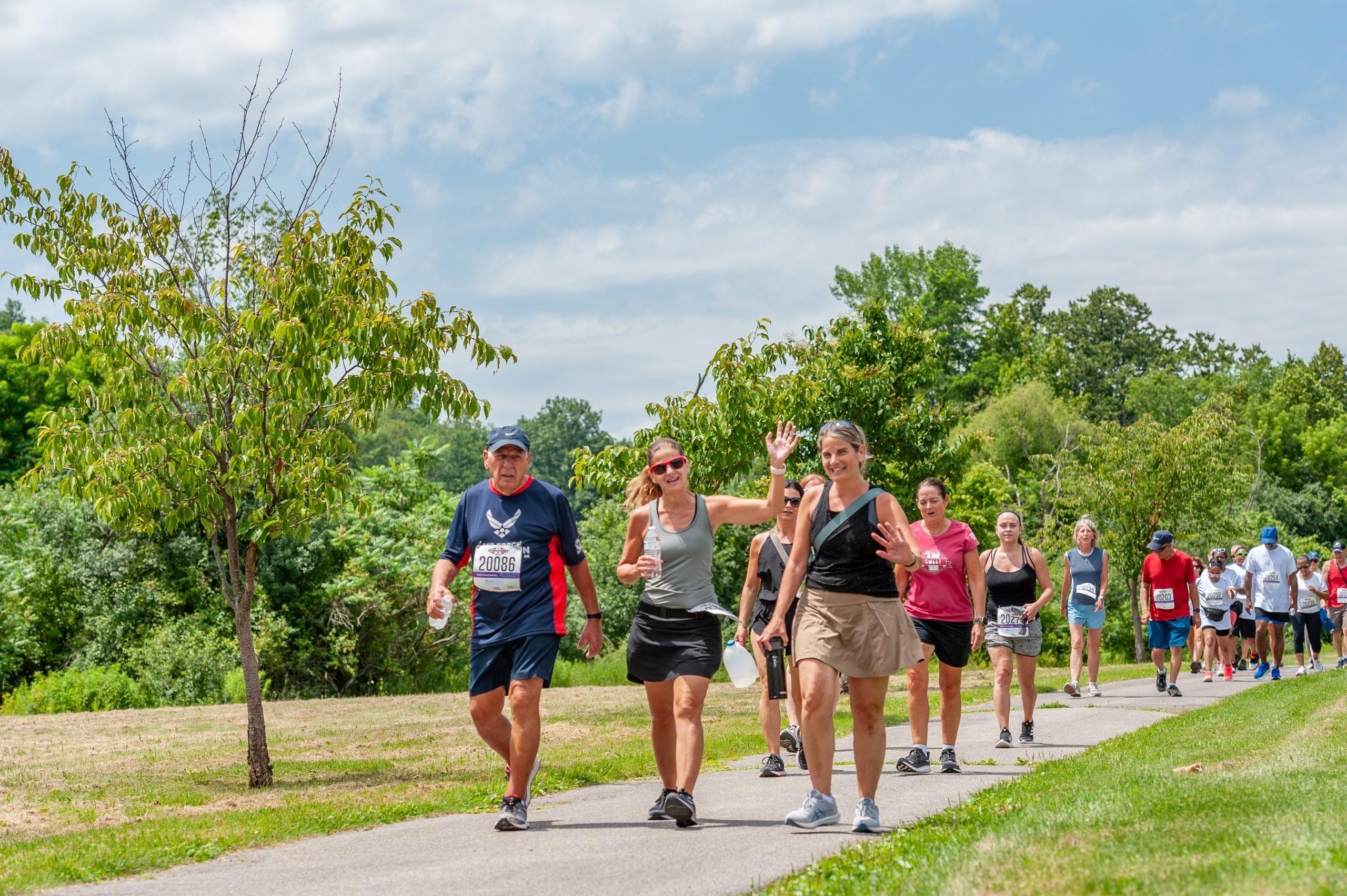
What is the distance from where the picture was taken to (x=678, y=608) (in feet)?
22.2

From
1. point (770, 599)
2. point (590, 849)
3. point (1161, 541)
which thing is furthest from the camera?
point (1161, 541)

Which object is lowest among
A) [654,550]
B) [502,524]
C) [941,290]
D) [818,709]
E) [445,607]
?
[818,709]

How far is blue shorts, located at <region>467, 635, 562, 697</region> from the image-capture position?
6.80m

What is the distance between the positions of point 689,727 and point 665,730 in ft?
1.03

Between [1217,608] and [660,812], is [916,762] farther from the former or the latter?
[1217,608]

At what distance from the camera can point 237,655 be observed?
2231 cm

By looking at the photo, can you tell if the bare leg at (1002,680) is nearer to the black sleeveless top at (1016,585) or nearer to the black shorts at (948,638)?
the black sleeveless top at (1016,585)

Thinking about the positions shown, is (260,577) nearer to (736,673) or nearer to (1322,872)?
(736,673)

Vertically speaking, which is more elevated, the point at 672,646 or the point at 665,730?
the point at 672,646

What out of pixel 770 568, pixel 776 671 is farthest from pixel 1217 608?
pixel 776 671

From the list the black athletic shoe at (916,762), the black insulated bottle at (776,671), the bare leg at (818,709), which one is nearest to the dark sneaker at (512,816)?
the bare leg at (818,709)

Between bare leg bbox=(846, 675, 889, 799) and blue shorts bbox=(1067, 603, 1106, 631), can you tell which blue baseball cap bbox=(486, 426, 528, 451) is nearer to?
bare leg bbox=(846, 675, 889, 799)

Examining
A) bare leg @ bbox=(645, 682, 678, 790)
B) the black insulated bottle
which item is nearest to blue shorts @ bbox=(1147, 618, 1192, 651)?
the black insulated bottle

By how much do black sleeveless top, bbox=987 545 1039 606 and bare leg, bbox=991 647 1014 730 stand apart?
0.41 meters
